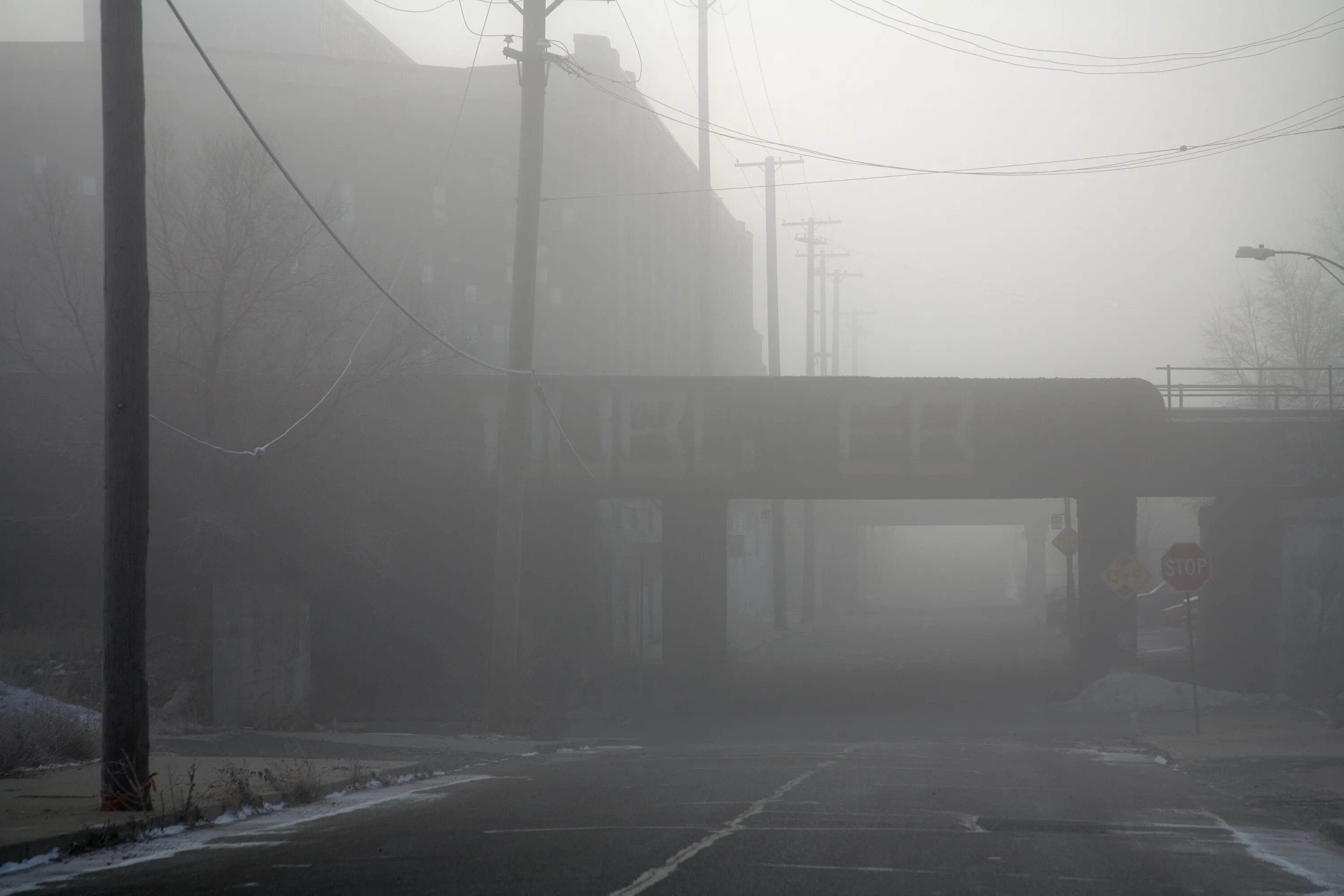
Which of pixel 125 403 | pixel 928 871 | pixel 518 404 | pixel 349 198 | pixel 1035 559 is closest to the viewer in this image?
pixel 928 871

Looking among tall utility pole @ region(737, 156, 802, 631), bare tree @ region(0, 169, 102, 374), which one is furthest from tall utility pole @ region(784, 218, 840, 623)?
bare tree @ region(0, 169, 102, 374)

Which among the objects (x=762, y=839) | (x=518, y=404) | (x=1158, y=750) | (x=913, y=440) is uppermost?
(x=518, y=404)

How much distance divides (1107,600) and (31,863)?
2894 cm

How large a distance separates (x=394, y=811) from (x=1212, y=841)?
291 inches

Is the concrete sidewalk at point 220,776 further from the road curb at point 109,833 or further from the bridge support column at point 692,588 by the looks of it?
the bridge support column at point 692,588

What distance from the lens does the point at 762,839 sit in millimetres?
10180

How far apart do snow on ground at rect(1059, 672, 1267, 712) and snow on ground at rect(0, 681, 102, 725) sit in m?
21.4

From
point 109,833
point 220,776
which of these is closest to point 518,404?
point 220,776

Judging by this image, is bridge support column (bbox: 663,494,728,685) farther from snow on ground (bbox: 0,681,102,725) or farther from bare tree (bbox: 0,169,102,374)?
snow on ground (bbox: 0,681,102,725)

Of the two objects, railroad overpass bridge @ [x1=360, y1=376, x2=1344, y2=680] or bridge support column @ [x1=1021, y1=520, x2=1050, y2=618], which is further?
bridge support column @ [x1=1021, y1=520, x2=1050, y2=618]

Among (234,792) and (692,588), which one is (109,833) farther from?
(692,588)

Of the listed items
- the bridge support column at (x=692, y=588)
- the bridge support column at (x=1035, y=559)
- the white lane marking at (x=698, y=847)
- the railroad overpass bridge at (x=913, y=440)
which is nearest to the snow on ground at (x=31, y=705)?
the white lane marking at (x=698, y=847)

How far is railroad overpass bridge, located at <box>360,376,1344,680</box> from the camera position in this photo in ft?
107

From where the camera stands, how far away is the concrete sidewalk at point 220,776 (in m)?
10.3
